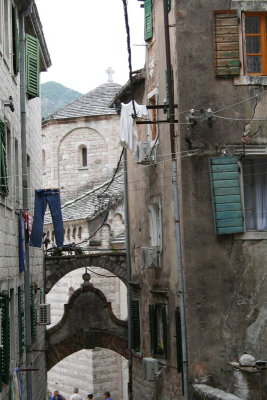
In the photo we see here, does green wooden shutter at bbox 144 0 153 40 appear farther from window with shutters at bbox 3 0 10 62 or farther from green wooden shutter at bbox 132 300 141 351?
green wooden shutter at bbox 132 300 141 351

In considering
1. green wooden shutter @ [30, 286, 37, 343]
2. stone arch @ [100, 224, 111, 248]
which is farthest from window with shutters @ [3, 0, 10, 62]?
stone arch @ [100, 224, 111, 248]

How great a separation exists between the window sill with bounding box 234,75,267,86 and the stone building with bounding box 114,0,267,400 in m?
0.02

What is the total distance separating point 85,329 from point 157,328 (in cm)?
616

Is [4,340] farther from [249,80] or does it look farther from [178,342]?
[249,80]

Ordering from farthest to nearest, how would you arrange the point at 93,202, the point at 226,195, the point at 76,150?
the point at 76,150, the point at 93,202, the point at 226,195

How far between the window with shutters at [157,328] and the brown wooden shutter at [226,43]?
5.94m

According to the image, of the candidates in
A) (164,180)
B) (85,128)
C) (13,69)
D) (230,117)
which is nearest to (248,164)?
(230,117)

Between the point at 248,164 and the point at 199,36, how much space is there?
3036 mm

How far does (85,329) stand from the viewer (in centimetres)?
2775

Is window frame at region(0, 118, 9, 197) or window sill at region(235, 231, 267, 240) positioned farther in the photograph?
window sill at region(235, 231, 267, 240)

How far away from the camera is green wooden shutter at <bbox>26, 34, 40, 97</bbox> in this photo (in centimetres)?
2216

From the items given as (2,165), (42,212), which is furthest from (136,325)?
(2,165)

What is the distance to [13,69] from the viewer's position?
1981 cm

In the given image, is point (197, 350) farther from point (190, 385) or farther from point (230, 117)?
point (230, 117)
